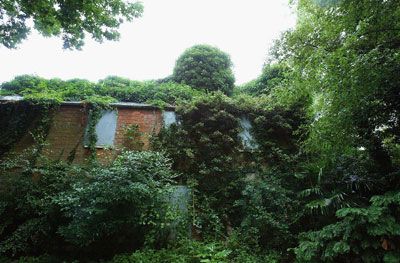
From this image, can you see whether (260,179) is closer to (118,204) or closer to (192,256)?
(192,256)

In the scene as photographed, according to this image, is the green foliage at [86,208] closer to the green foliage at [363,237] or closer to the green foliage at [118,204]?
the green foliage at [118,204]

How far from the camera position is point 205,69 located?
678 inches

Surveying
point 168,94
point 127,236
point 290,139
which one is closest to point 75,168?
point 127,236

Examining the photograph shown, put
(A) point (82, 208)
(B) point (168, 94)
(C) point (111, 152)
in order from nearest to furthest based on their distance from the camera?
(A) point (82, 208)
(C) point (111, 152)
(B) point (168, 94)

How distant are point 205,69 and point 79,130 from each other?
29.9 feet

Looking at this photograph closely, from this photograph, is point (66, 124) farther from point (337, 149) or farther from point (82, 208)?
point (337, 149)

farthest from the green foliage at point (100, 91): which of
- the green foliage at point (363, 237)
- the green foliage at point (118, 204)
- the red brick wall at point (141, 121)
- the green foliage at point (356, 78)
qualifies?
the green foliage at point (363, 237)

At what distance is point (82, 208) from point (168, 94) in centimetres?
658

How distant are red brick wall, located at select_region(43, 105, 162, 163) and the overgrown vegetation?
0.40 m

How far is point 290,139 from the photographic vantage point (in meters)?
10.8

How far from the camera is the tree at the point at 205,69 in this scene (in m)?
16.8

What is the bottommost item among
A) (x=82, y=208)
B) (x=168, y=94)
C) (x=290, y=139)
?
(x=82, y=208)

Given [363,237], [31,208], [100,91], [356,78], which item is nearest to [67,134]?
[100,91]

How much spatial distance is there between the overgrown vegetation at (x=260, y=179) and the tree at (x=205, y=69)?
635 cm
